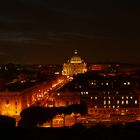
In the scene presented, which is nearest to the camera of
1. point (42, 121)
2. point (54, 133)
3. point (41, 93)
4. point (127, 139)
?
point (127, 139)

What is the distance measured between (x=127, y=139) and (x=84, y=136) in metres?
1.10

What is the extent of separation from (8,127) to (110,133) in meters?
2.63

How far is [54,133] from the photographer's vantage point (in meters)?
11.0

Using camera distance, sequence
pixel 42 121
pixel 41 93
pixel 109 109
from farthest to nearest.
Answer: pixel 41 93 → pixel 109 109 → pixel 42 121

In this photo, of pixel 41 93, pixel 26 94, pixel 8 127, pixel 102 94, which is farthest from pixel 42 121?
pixel 41 93

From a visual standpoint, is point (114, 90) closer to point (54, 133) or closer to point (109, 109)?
point (109, 109)

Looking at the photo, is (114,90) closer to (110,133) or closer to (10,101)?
(10,101)

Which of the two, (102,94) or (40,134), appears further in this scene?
(102,94)

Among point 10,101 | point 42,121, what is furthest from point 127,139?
point 10,101

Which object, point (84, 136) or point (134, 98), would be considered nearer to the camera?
point (84, 136)

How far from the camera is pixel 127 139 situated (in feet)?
33.8

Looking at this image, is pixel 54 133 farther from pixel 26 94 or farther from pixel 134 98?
pixel 26 94

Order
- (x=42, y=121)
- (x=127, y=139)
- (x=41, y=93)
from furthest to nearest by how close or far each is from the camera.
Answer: (x=41, y=93) < (x=42, y=121) < (x=127, y=139)

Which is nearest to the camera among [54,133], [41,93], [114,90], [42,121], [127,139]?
[127,139]
